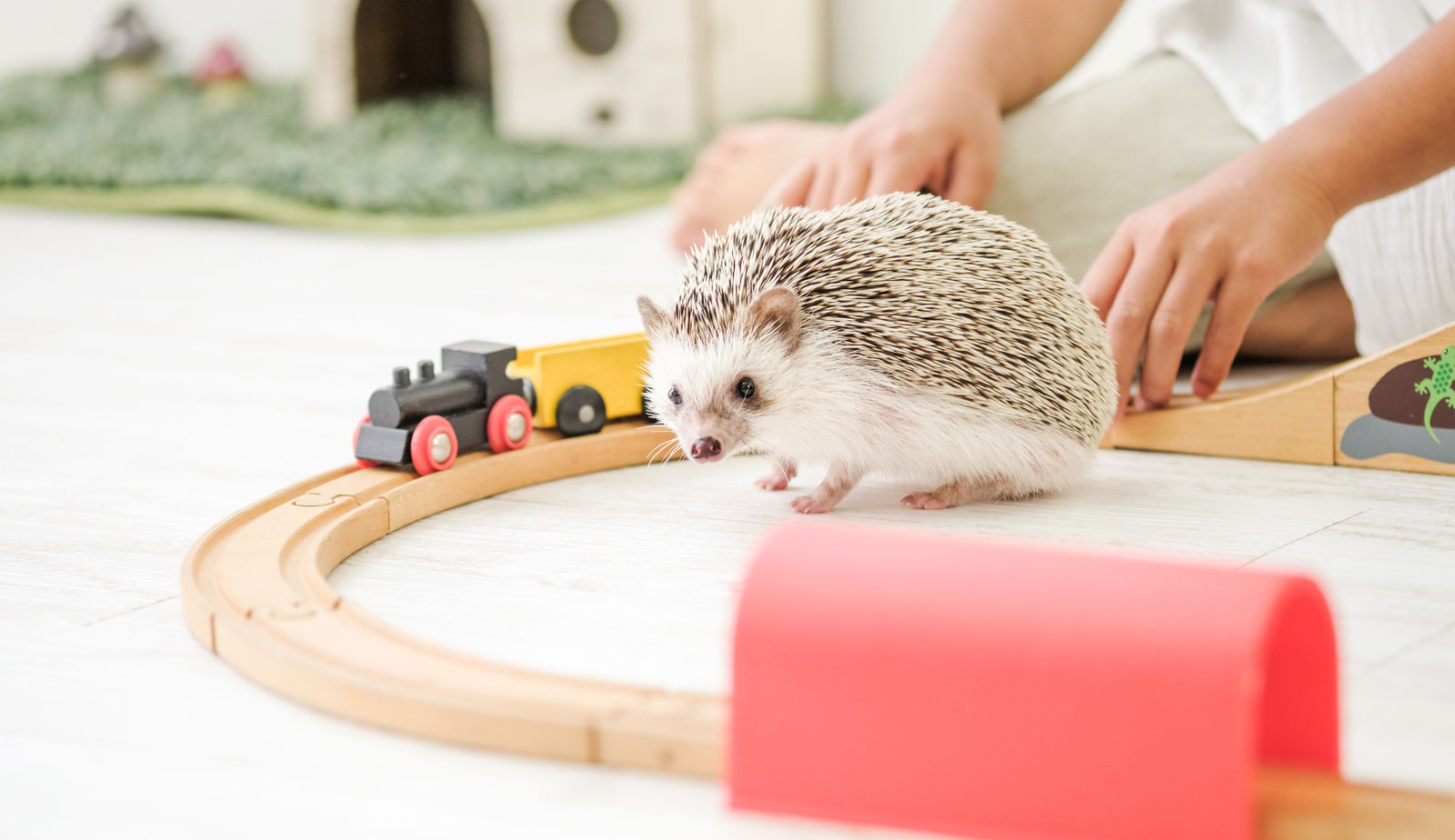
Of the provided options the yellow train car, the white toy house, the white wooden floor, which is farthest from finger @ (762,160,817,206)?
the white toy house

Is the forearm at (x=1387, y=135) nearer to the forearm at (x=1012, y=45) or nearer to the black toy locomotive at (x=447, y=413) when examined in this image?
the forearm at (x=1012, y=45)

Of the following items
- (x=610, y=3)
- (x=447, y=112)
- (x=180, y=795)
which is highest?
(x=610, y=3)

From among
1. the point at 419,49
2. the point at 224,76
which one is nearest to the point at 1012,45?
the point at 419,49

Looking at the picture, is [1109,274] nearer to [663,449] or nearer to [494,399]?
[663,449]

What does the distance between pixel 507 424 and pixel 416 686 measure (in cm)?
60

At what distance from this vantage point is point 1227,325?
4.90 ft

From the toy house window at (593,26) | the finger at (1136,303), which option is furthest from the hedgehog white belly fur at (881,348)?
the toy house window at (593,26)

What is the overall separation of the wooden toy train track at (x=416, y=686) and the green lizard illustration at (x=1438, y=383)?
829mm

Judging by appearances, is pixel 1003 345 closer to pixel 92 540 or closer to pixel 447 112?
pixel 92 540

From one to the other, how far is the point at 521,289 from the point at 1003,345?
1508mm

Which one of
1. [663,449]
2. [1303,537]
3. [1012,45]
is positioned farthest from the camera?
[1012,45]

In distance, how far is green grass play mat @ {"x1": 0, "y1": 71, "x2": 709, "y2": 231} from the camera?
3504 millimetres

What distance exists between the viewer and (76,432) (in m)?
1.75

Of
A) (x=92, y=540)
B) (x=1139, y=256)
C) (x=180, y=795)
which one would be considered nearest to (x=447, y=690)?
(x=180, y=795)
